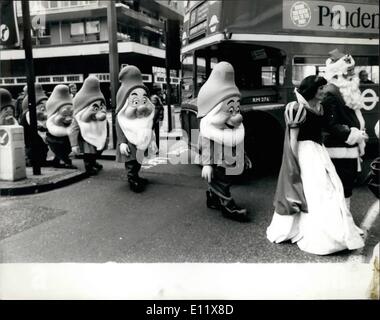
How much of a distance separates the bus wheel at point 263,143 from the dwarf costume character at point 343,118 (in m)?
1.75

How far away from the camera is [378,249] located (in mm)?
2537

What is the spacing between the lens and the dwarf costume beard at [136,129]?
17.1 feet

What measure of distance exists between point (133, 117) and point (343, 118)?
258cm

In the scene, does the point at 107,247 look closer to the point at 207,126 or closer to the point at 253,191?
the point at 207,126

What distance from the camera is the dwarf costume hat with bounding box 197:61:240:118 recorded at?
159 inches

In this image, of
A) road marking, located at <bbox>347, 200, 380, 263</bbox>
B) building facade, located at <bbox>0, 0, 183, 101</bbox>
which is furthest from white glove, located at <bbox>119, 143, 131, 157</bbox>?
road marking, located at <bbox>347, 200, 380, 263</bbox>

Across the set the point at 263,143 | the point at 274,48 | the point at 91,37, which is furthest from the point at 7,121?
the point at 91,37

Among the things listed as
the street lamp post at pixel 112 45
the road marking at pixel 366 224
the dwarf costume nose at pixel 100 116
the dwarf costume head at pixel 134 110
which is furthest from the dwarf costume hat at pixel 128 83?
the road marking at pixel 366 224

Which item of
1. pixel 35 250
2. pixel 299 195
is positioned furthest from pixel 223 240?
pixel 35 250

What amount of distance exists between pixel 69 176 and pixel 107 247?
2668 mm

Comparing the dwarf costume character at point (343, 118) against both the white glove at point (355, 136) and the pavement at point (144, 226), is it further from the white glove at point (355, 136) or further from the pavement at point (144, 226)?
the pavement at point (144, 226)

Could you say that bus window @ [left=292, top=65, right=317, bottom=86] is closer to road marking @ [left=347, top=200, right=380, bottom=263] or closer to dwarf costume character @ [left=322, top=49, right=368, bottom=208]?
dwarf costume character @ [left=322, top=49, right=368, bottom=208]
